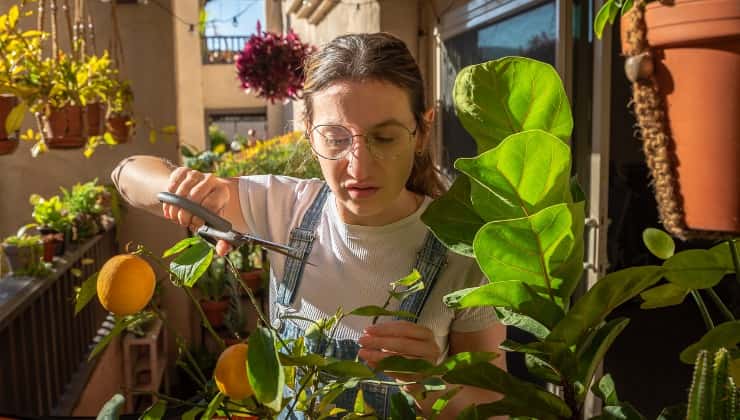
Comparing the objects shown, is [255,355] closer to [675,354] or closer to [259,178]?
[259,178]

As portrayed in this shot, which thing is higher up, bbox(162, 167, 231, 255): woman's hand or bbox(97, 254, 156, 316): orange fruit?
bbox(162, 167, 231, 255): woman's hand

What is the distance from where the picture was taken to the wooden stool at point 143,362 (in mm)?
3783

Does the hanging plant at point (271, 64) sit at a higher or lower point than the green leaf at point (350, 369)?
higher

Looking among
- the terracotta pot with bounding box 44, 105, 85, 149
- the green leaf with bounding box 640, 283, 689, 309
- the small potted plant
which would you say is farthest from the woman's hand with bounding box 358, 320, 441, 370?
the small potted plant

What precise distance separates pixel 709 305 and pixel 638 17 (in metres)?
1.79

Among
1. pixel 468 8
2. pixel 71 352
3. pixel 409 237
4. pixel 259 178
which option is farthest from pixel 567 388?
pixel 71 352

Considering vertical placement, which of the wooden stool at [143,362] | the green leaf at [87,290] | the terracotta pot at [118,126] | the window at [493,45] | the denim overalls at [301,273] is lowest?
the wooden stool at [143,362]

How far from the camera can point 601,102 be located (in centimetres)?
215

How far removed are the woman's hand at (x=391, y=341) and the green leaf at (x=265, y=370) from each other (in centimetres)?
15

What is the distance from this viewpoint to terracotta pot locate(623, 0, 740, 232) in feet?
1.30

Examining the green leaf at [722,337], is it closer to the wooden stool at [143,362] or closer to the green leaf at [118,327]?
the green leaf at [118,327]

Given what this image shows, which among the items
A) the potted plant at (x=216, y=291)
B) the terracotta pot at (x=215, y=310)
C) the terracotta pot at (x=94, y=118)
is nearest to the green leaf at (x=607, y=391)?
the terracotta pot at (x=94, y=118)

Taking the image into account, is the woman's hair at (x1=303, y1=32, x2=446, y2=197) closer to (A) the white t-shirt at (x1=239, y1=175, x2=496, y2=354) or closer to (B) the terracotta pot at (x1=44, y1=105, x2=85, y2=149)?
(A) the white t-shirt at (x1=239, y1=175, x2=496, y2=354)

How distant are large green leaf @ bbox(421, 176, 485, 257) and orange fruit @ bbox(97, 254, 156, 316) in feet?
0.59
